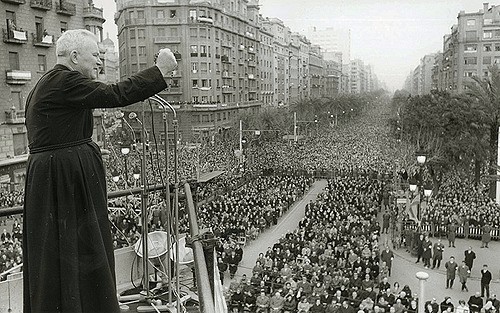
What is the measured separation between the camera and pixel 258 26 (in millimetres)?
84125

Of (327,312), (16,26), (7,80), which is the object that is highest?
(16,26)

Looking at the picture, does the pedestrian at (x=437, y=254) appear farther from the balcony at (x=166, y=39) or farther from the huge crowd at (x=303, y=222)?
the balcony at (x=166, y=39)

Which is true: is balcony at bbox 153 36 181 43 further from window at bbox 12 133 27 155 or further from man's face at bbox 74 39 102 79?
man's face at bbox 74 39 102 79

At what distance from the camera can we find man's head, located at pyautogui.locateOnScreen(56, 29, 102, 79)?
2.85 m

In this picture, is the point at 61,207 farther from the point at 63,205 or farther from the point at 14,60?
the point at 14,60

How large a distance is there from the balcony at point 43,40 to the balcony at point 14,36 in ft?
3.76

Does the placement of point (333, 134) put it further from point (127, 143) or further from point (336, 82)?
point (336, 82)

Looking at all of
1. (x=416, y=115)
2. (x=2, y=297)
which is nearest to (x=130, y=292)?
(x=2, y=297)

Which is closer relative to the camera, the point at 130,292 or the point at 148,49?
the point at 130,292

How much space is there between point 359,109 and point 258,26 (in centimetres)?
3522

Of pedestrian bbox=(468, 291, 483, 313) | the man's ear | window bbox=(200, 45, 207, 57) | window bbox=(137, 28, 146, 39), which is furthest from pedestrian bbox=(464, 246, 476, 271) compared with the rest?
window bbox=(137, 28, 146, 39)

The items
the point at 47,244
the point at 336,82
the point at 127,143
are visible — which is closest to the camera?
the point at 47,244

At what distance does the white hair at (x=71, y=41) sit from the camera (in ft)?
9.39

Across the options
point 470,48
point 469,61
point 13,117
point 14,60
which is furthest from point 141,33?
point 469,61
